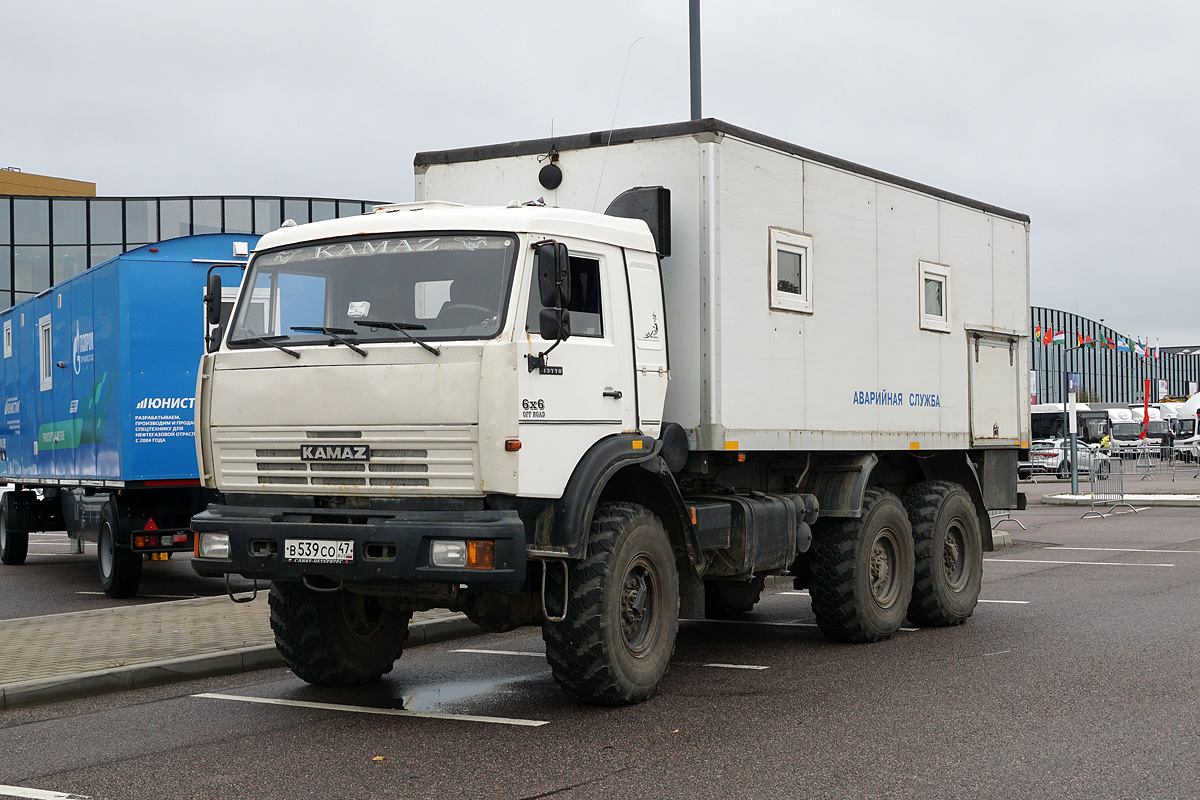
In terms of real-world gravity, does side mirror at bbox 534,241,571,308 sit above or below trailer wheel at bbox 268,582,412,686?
above

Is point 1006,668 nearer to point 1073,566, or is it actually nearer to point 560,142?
point 560,142

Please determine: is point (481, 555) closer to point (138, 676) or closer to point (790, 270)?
point (138, 676)

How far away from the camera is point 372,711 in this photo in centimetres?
768

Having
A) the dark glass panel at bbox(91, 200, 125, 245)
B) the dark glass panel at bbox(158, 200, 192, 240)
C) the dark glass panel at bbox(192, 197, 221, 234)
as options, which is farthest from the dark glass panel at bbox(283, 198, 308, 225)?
the dark glass panel at bbox(91, 200, 125, 245)

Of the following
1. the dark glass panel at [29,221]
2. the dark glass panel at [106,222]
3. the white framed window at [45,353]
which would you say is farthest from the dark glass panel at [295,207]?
the white framed window at [45,353]

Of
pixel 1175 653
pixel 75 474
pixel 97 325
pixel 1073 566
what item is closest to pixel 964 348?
pixel 1175 653

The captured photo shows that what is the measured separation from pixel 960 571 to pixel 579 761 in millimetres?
6235

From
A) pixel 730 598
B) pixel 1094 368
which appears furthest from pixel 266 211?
pixel 1094 368

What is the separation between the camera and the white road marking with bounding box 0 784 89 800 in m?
5.81

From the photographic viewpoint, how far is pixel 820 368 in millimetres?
9688

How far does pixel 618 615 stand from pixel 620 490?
2.83ft

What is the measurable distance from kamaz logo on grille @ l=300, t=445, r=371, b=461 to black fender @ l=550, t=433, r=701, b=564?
3.63 ft

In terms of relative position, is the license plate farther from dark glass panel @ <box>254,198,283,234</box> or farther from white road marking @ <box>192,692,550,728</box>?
dark glass panel @ <box>254,198,283,234</box>

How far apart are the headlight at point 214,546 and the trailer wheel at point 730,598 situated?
4616mm
